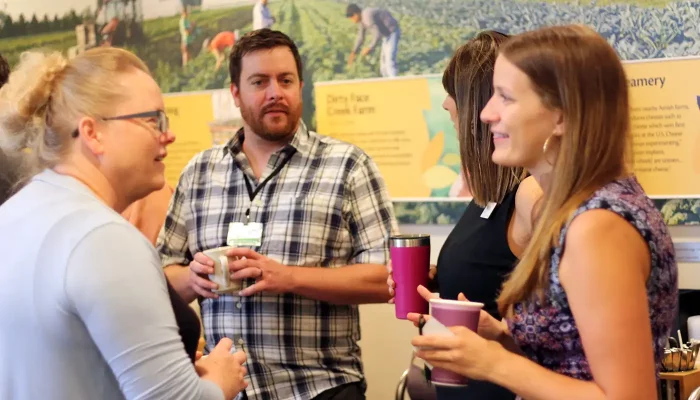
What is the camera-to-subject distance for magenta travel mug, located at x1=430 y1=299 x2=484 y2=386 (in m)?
1.41

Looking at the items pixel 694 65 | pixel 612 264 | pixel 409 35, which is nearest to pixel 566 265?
pixel 612 264

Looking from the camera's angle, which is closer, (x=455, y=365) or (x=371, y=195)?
(x=455, y=365)

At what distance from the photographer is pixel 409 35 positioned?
10.9 ft

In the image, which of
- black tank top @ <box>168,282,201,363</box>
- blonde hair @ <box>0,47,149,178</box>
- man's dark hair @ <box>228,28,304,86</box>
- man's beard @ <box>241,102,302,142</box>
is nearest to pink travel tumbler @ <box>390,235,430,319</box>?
black tank top @ <box>168,282,201,363</box>

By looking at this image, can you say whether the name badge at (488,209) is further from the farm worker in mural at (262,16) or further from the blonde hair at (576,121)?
the farm worker in mural at (262,16)

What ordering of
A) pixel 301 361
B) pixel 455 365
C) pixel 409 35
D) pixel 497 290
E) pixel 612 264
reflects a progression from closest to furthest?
pixel 612 264 < pixel 455 365 < pixel 497 290 < pixel 301 361 < pixel 409 35

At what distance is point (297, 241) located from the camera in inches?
97.0

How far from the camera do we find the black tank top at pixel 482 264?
1821 millimetres

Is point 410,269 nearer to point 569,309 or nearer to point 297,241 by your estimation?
point 569,309

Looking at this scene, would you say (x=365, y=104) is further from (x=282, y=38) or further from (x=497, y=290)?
(x=497, y=290)

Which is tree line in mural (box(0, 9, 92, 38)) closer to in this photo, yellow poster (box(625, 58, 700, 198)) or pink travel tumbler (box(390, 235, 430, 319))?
yellow poster (box(625, 58, 700, 198))

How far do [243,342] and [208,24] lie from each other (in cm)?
183

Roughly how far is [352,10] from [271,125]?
102 centimetres

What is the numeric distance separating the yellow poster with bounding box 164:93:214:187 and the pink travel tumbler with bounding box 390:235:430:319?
2174 mm
